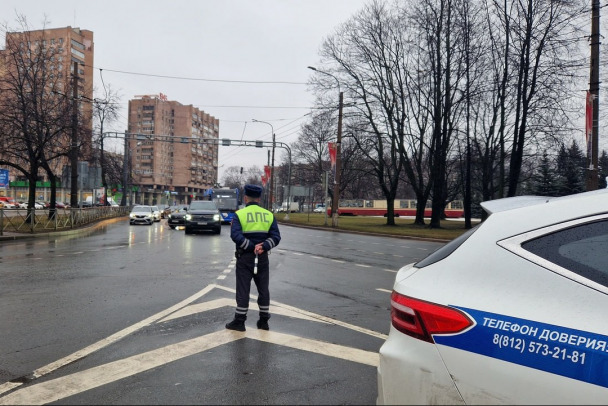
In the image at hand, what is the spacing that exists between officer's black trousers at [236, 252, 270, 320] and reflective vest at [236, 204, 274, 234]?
29 centimetres

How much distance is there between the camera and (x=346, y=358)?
422 centimetres

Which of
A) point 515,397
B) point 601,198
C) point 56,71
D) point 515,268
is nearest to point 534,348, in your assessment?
point 515,397

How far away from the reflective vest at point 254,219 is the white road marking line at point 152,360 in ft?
3.92

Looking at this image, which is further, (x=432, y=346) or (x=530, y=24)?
(x=530, y=24)

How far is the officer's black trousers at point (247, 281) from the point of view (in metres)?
5.11

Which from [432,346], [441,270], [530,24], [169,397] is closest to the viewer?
[432,346]

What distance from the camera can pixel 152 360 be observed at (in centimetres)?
410

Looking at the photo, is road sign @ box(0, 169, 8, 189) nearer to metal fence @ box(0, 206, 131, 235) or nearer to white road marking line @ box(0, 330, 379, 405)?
metal fence @ box(0, 206, 131, 235)

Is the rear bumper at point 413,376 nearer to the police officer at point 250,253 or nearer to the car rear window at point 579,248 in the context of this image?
the car rear window at point 579,248

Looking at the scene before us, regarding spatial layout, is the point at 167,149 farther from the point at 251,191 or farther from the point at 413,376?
the point at 413,376

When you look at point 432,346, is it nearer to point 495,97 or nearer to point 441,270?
point 441,270

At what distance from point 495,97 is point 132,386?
32088mm

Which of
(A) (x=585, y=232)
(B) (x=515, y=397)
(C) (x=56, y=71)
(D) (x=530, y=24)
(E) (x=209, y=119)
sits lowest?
(B) (x=515, y=397)

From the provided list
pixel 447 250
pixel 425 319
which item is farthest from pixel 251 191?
pixel 425 319
